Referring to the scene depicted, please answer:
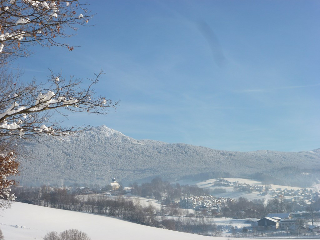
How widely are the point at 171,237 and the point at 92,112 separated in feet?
107

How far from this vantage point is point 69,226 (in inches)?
1417

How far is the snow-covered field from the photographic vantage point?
31578 mm

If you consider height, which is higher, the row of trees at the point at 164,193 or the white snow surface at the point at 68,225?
the row of trees at the point at 164,193

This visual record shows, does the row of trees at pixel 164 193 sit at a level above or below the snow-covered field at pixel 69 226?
above

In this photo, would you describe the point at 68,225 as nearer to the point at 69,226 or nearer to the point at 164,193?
the point at 69,226

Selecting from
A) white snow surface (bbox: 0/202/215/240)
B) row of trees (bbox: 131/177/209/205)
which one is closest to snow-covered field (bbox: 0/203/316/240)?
white snow surface (bbox: 0/202/215/240)

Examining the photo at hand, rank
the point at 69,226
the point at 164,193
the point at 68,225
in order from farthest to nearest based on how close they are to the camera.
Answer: the point at 164,193 < the point at 68,225 < the point at 69,226

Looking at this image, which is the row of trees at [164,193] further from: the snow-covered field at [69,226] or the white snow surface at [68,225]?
the white snow surface at [68,225]

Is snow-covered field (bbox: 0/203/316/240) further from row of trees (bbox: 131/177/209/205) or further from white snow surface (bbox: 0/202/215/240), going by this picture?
row of trees (bbox: 131/177/209/205)

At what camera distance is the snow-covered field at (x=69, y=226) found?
3158cm

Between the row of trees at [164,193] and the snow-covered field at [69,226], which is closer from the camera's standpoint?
the snow-covered field at [69,226]

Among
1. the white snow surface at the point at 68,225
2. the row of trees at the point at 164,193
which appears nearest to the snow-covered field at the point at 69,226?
the white snow surface at the point at 68,225

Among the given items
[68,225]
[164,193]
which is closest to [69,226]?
[68,225]

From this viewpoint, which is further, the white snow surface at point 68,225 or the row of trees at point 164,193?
the row of trees at point 164,193
